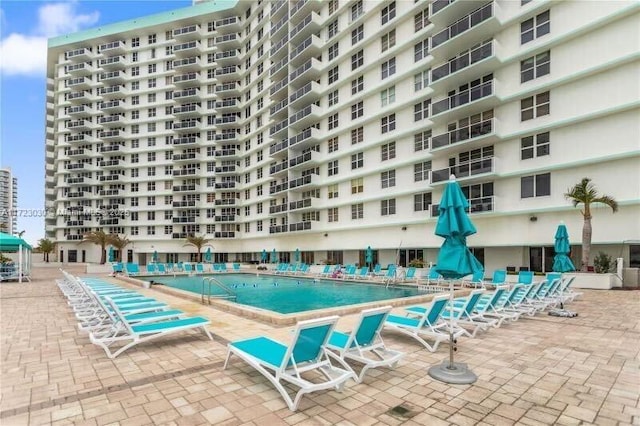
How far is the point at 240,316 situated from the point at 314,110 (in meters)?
29.4

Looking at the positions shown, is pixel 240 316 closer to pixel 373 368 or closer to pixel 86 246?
pixel 373 368

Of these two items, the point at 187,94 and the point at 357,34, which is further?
the point at 187,94

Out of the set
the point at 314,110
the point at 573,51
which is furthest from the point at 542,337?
the point at 314,110

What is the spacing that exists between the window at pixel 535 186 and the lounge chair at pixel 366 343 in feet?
65.1

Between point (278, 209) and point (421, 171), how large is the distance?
58.3 ft

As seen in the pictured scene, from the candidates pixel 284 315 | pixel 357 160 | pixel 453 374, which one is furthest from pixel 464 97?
pixel 453 374

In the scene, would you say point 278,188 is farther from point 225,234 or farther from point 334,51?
point 334,51

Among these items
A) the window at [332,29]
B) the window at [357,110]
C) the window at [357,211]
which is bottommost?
the window at [357,211]

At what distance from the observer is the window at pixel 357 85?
32513 mm

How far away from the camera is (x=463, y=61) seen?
24016 mm

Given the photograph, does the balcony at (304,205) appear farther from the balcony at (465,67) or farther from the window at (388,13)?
the window at (388,13)

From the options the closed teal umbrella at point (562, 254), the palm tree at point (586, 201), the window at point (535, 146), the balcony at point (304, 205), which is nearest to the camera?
the closed teal umbrella at point (562, 254)

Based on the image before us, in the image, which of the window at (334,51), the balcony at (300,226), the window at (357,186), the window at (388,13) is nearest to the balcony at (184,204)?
the balcony at (300,226)

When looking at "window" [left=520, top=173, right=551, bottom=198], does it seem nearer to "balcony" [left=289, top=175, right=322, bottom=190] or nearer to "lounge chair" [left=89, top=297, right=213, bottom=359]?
"balcony" [left=289, top=175, right=322, bottom=190]
